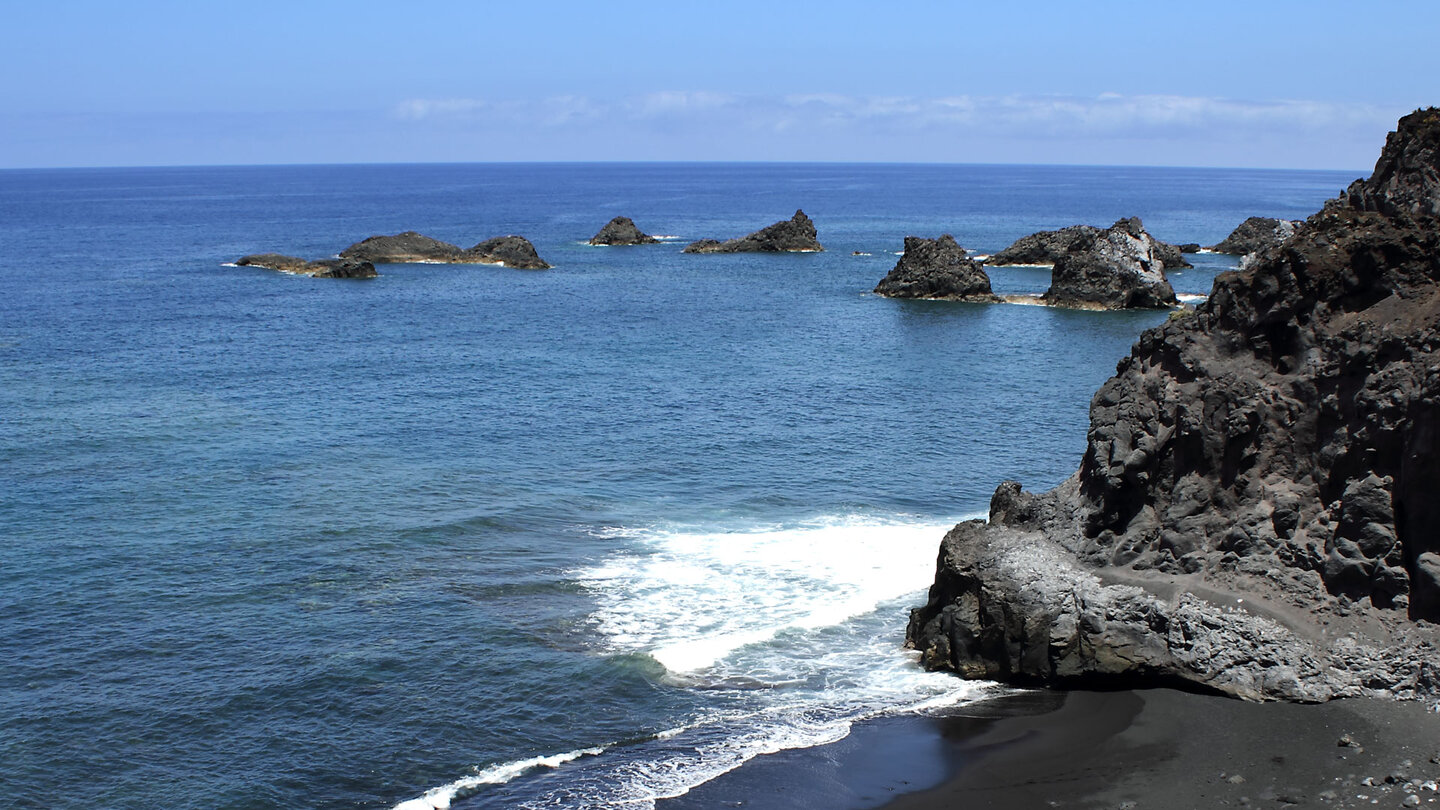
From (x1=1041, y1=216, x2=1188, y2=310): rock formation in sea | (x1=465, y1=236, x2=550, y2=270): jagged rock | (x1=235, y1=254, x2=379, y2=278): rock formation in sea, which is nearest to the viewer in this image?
(x1=1041, y1=216, x2=1188, y2=310): rock formation in sea

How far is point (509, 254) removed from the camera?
135500 mm

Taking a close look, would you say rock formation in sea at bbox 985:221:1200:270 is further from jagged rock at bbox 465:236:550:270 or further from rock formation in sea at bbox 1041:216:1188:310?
jagged rock at bbox 465:236:550:270

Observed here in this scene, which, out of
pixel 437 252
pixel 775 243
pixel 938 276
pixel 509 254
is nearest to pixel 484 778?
pixel 938 276

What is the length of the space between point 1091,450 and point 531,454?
88.4ft

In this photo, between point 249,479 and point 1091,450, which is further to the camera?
point 249,479

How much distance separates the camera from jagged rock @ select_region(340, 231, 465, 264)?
13500cm

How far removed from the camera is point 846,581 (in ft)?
121

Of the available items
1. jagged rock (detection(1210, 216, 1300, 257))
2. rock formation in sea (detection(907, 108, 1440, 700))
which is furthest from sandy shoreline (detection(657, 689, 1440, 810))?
jagged rock (detection(1210, 216, 1300, 257))

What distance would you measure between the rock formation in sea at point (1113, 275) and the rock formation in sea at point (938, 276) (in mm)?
6408

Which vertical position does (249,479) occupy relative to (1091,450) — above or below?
below

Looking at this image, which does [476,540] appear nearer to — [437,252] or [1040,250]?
[437,252]

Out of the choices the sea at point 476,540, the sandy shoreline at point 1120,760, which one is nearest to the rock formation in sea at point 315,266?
the sea at point 476,540

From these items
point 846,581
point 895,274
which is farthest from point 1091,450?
point 895,274

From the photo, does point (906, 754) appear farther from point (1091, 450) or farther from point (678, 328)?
point (678, 328)
